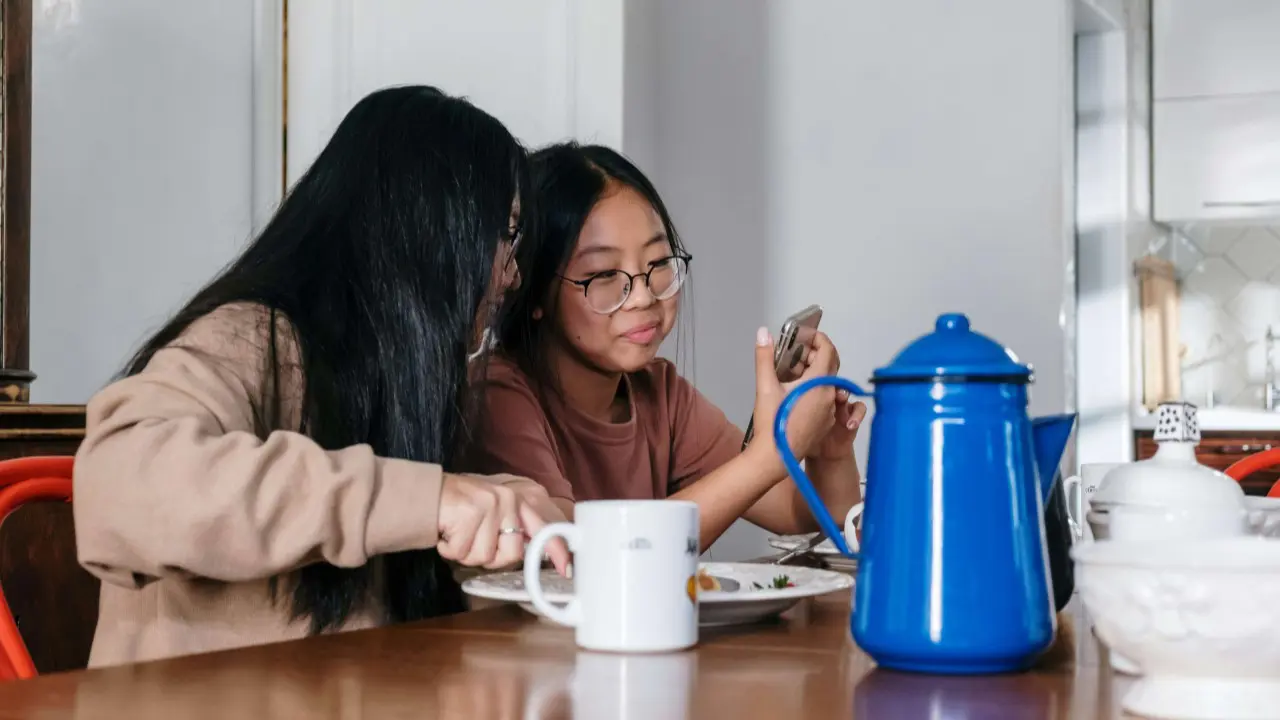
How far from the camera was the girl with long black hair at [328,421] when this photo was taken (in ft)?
3.06

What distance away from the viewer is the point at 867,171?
10.2ft

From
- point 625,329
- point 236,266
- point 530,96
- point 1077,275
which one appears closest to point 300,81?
point 530,96

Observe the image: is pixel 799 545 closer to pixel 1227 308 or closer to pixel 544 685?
pixel 544 685

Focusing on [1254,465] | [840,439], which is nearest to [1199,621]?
[840,439]

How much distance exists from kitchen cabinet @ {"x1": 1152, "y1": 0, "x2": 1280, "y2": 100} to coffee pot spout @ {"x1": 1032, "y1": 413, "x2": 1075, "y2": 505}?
3.68 metres

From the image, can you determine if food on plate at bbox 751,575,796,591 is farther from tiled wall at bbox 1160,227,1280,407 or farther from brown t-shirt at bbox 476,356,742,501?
tiled wall at bbox 1160,227,1280,407

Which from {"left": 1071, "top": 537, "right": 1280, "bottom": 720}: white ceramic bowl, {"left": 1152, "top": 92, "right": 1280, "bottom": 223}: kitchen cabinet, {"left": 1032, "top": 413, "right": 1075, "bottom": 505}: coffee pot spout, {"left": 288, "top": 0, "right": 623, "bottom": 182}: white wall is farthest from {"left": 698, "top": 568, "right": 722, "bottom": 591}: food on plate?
{"left": 1152, "top": 92, "right": 1280, "bottom": 223}: kitchen cabinet

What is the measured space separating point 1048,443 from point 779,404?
25.0 inches

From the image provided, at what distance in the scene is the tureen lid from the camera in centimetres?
78

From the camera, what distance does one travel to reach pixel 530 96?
273cm

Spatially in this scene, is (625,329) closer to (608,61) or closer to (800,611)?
(800,611)

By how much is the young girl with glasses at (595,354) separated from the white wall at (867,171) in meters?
1.27

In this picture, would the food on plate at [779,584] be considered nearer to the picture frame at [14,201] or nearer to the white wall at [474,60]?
the picture frame at [14,201]

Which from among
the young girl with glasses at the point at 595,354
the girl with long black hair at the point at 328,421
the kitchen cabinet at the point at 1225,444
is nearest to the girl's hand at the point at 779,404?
the young girl with glasses at the point at 595,354
